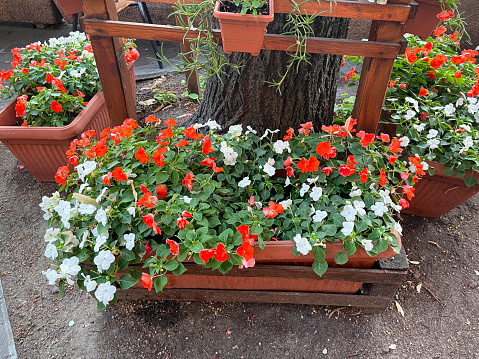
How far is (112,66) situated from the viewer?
1.46 metres

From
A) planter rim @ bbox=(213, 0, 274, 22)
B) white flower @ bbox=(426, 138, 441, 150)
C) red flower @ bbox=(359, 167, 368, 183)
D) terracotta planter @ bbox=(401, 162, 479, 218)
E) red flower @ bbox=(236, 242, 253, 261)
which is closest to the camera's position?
planter rim @ bbox=(213, 0, 274, 22)

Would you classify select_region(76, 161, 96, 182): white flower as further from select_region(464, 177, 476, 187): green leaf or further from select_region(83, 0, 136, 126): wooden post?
select_region(464, 177, 476, 187): green leaf

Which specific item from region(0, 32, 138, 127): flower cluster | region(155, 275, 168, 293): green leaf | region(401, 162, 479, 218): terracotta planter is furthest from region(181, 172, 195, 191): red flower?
region(401, 162, 479, 218): terracotta planter

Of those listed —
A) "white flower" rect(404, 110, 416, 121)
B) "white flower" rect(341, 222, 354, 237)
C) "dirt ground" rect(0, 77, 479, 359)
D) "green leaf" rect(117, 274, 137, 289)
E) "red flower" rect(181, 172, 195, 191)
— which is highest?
"white flower" rect(404, 110, 416, 121)

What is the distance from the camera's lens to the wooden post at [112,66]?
4.29 ft

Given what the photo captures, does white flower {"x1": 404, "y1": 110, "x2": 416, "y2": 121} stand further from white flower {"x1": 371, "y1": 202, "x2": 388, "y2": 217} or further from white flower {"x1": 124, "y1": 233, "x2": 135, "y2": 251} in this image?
white flower {"x1": 124, "y1": 233, "x2": 135, "y2": 251}

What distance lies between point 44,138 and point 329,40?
67.8 inches

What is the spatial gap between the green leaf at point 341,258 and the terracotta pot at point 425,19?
907mm

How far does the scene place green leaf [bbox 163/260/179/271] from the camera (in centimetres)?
129

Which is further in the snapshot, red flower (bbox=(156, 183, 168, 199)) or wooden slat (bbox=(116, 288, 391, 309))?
wooden slat (bbox=(116, 288, 391, 309))

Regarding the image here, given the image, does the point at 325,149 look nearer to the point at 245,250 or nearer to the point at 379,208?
the point at 379,208

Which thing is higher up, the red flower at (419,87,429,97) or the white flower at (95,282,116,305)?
the red flower at (419,87,429,97)

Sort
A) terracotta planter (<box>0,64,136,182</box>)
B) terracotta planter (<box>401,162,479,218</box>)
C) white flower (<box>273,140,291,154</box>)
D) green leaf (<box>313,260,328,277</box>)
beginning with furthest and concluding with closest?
terracotta planter (<box>0,64,136,182</box>)
terracotta planter (<box>401,162,479,218</box>)
white flower (<box>273,140,291,154</box>)
green leaf (<box>313,260,328,277</box>)

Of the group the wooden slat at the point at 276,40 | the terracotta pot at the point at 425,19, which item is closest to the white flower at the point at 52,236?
the wooden slat at the point at 276,40
